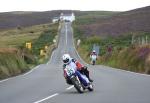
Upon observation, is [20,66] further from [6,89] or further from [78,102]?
[78,102]

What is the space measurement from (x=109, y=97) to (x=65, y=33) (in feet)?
416

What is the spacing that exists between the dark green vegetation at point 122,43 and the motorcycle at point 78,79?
1482 centimetres

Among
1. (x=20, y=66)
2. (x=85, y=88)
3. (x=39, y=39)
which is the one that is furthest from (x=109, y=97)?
→ (x=39, y=39)

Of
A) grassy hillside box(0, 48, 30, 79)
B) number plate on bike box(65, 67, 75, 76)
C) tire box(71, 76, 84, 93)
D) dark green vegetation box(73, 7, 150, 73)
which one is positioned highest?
number plate on bike box(65, 67, 75, 76)

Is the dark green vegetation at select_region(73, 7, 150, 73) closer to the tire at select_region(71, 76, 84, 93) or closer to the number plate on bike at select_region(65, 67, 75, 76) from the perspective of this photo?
the number plate on bike at select_region(65, 67, 75, 76)

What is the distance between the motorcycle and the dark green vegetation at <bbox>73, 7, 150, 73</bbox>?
48.6 ft

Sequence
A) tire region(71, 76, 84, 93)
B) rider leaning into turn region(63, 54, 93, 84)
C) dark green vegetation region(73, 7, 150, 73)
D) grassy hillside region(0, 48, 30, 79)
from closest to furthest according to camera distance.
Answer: tire region(71, 76, 84, 93) → rider leaning into turn region(63, 54, 93, 84) → grassy hillside region(0, 48, 30, 79) → dark green vegetation region(73, 7, 150, 73)

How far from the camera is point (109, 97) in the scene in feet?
63.6

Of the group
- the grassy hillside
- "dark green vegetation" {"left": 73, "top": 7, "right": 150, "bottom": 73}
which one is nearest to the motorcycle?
the grassy hillside

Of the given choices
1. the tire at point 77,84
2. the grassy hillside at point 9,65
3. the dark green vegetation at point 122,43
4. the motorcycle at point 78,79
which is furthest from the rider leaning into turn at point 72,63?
the dark green vegetation at point 122,43

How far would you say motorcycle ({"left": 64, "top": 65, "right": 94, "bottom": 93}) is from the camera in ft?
70.5

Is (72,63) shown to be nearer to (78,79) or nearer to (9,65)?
(78,79)

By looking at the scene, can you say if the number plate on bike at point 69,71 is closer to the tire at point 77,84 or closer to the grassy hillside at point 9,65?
the tire at point 77,84

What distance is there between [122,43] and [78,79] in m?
72.0
